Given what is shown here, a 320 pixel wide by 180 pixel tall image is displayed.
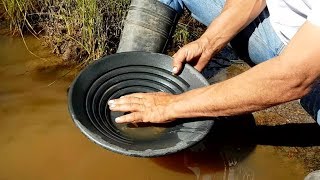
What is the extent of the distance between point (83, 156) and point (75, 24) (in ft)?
2.97

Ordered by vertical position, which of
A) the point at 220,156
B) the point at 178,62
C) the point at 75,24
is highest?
the point at 178,62

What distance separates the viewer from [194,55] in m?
2.11

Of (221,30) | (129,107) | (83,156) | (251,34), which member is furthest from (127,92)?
(251,34)

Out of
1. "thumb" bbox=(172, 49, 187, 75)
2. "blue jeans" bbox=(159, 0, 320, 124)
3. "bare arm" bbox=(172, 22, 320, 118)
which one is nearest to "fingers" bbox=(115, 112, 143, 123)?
"bare arm" bbox=(172, 22, 320, 118)

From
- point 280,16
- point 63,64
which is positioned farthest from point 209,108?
point 63,64

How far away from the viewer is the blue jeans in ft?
6.69

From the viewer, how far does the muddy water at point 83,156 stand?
212 cm

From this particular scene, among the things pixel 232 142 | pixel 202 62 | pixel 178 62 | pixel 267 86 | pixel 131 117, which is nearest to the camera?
pixel 267 86

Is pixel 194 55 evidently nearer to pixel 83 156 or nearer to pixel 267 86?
pixel 267 86

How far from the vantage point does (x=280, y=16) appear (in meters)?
1.80

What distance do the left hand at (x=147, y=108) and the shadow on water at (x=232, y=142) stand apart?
0.41m

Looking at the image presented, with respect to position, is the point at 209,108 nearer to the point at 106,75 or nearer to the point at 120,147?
the point at 120,147

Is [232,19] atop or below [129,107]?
atop

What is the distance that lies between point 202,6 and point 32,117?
1027 mm
